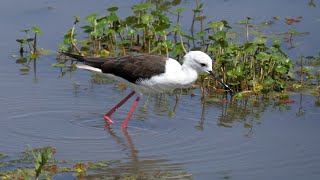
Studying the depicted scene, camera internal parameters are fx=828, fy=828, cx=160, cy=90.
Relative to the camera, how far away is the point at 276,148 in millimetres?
8141

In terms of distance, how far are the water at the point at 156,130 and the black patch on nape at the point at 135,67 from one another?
52 centimetres

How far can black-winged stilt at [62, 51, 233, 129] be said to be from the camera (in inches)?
346

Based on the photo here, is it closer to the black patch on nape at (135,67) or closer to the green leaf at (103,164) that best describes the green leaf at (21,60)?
the black patch on nape at (135,67)

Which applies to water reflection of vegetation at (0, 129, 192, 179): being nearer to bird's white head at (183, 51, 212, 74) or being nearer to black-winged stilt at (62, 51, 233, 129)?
black-winged stilt at (62, 51, 233, 129)

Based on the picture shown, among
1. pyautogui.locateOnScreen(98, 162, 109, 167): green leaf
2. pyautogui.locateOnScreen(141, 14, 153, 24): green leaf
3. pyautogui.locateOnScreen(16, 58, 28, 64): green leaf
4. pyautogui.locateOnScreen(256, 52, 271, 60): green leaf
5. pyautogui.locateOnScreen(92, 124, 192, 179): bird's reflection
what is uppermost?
pyautogui.locateOnScreen(141, 14, 153, 24): green leaf

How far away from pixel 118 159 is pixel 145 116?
1.50 m

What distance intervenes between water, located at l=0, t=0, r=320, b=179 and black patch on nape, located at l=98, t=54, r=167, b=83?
1.71ft

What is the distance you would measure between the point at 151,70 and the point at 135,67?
0.21 metres

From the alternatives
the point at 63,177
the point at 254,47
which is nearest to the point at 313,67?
the point at 254,47

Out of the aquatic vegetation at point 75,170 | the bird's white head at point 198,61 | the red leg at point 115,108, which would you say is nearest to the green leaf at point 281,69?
the bird's white head at point 198,61

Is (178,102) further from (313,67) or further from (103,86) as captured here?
(313,67)

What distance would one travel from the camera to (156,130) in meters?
8.68

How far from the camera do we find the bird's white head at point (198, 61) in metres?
8.75

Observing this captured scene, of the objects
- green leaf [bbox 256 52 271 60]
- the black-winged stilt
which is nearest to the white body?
the black-winged stilt
